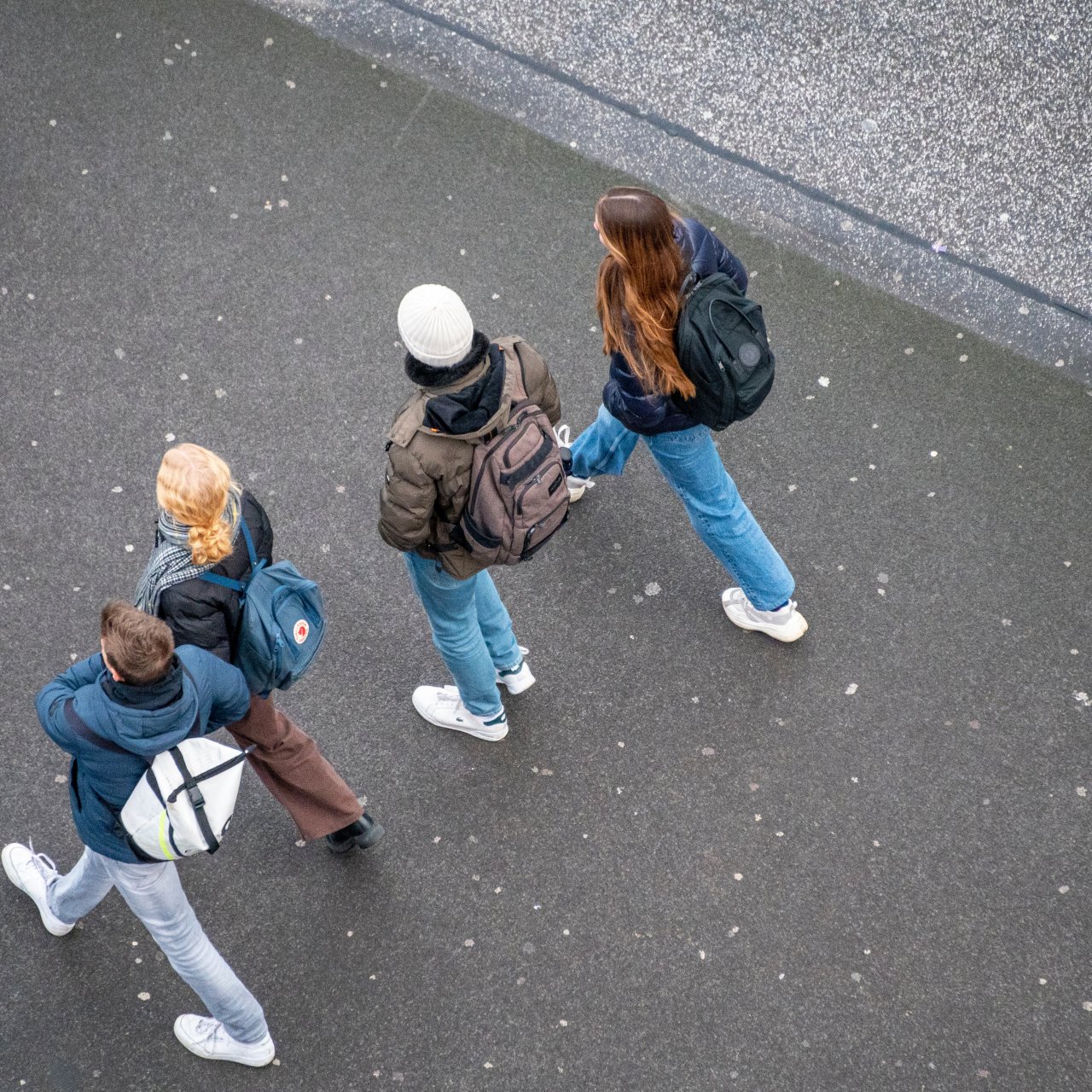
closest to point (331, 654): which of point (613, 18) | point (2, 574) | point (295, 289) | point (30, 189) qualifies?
point (2, 574)

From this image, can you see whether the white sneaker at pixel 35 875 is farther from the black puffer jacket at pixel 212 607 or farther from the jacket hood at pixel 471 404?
the jacket hood at pixel 471 404

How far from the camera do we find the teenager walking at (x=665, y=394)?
3.09 meters

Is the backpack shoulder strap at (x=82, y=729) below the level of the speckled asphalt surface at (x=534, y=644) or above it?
above

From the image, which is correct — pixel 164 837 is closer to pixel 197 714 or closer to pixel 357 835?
pixel 197 714

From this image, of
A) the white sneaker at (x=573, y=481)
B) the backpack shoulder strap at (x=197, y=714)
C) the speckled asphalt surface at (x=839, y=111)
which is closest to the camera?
the backpack shoulder strap at (x=197, y=714)

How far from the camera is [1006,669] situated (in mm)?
4293

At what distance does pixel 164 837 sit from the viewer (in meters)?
2.70

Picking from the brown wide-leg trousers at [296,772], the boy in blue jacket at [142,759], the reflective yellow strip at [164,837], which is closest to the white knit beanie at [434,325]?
the boy in blue jacket at [142,759]

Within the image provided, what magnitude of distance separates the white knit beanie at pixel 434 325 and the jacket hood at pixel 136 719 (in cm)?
95

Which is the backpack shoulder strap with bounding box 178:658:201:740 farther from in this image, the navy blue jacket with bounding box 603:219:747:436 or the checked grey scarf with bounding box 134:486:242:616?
the navy blue jacket with bounding box 603:219:747:436

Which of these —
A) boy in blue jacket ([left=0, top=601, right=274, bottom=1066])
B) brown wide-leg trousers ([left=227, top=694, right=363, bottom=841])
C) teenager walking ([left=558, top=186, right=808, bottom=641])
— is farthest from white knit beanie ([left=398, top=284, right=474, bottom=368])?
brown wide-leg trousers ([left=227, top=694, right=363, bottom=841])

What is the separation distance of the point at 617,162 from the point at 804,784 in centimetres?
298

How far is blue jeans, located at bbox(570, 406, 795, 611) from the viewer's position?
373 cm

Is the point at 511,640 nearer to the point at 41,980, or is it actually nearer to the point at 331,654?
the point at 331,654
